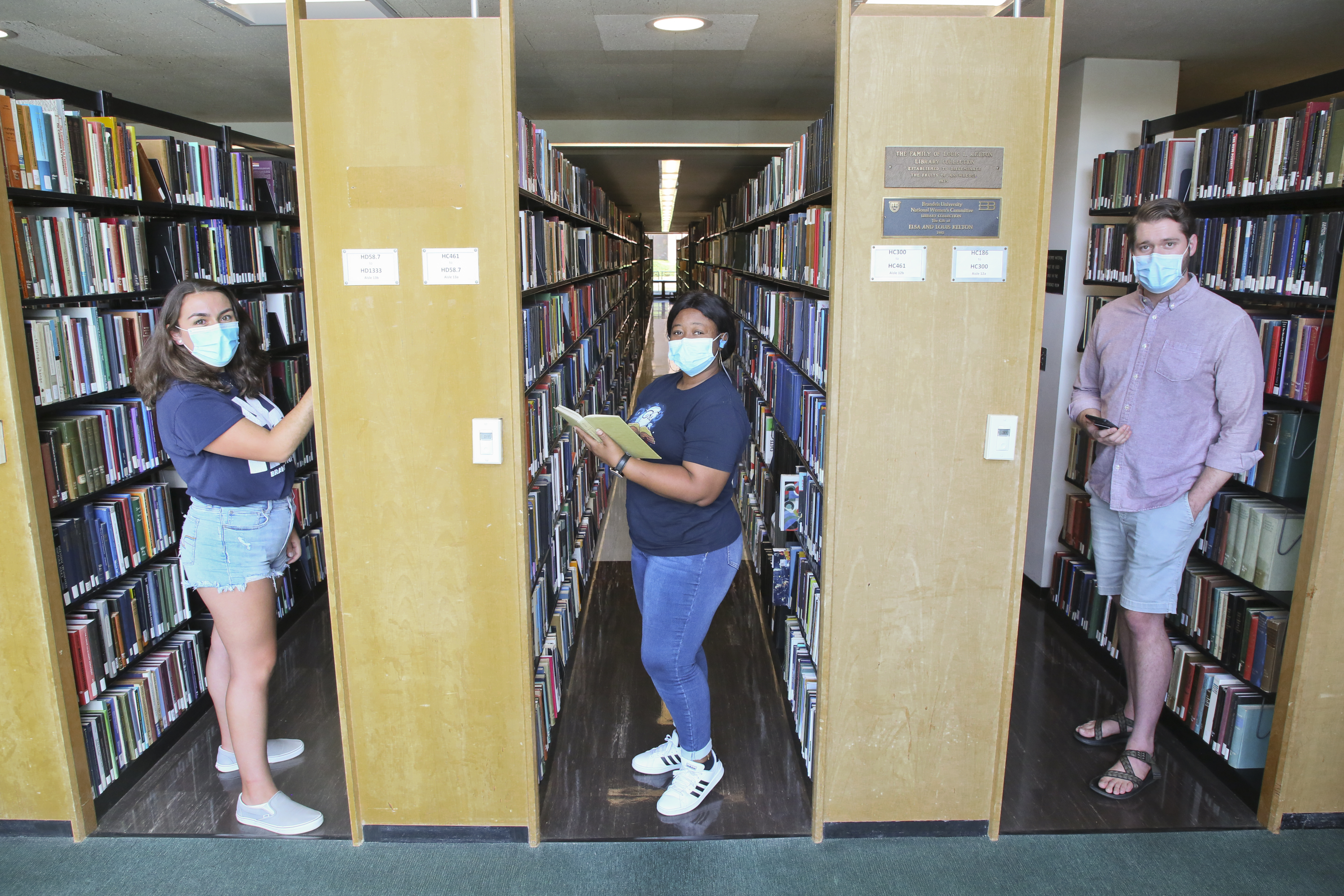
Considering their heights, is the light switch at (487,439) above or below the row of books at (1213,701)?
above

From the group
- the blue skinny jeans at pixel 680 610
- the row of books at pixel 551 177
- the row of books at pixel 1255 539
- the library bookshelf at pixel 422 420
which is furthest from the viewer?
the row of books at pixel 551 177

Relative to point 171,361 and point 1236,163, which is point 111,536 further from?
point 1236,163

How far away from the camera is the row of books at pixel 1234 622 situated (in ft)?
8.63

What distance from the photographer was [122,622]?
2758mm

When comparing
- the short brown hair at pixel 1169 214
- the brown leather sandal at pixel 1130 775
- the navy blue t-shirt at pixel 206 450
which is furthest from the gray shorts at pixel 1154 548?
the navy blue t-shirt at pixel 206 450

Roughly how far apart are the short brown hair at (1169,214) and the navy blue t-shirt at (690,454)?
1.34 meters

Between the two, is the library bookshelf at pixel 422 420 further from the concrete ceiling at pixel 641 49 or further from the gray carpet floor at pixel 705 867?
the concrete ceiling at pixel 641 49

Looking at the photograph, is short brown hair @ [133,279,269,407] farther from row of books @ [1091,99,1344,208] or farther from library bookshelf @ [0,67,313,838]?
row of books @ [1091,99,1344,208]

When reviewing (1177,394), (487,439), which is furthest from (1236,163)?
(487,439)

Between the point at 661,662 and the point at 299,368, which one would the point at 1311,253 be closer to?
the point at 661,662

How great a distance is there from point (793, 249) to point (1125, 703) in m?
2.26

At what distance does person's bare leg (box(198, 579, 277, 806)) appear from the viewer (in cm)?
239

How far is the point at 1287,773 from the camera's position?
2465 millimetres

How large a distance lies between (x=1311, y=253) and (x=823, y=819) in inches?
90.1
